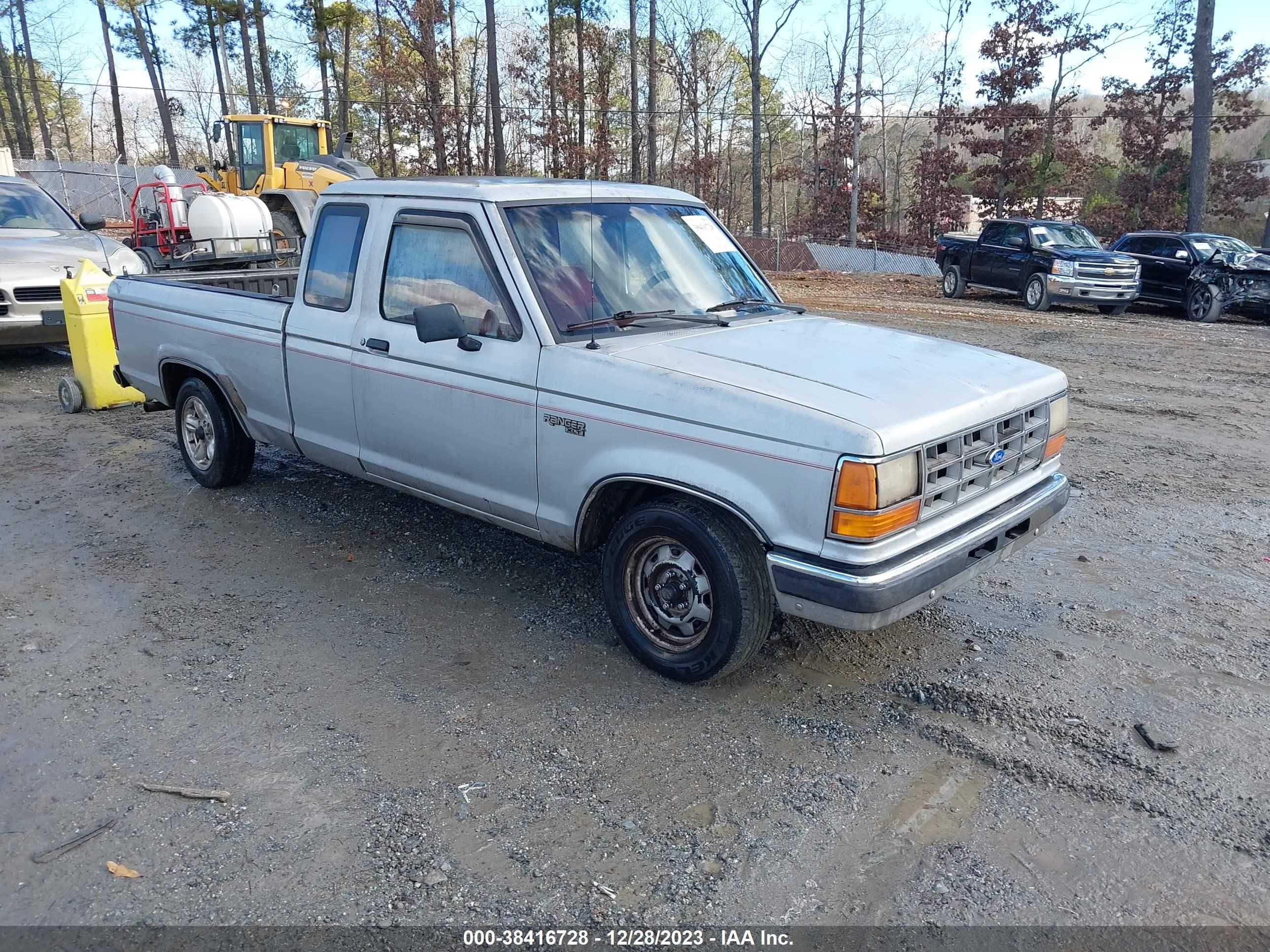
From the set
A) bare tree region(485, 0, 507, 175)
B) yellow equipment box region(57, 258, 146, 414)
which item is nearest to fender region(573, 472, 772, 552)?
yellow equipment box region(57, 258, 146, 414)

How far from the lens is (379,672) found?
4.07m

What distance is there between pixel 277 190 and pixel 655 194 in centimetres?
1484

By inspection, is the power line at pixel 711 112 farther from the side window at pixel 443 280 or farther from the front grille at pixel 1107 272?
the side window at pixel 443 280

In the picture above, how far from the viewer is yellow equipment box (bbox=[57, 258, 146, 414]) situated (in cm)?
835

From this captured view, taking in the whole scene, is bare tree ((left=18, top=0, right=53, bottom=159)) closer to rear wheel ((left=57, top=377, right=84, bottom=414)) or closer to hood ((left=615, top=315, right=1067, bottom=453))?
rear wheel ((left=57, top=377, right=84, bottom=414))

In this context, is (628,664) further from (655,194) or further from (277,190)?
(277,190)

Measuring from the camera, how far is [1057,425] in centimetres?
429

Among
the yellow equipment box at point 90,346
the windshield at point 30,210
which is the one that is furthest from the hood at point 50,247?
the yellow equipment box at point 90,346

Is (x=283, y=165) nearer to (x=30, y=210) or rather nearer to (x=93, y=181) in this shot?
(x=30, y=210)

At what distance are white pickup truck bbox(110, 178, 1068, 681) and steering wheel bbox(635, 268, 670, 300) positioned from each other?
20 mm

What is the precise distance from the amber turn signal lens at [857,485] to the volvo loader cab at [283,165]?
1549cm

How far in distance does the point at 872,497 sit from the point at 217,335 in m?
4.31

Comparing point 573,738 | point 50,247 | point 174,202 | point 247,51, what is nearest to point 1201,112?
point 174,202

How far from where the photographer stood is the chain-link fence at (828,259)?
86.1ft
